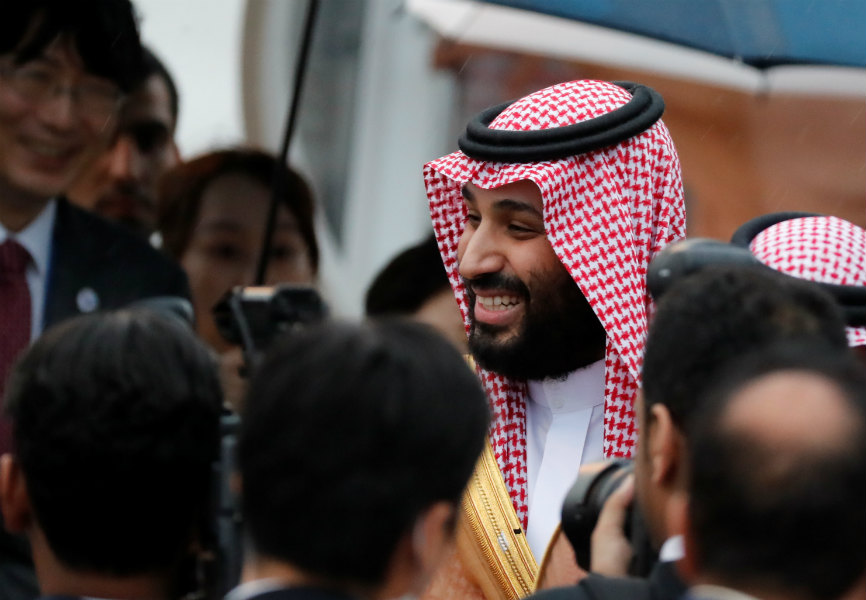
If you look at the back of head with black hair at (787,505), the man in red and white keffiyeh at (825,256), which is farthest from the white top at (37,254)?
the back of head with black hair at (787,505)

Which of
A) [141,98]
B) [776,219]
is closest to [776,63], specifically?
[776,219]

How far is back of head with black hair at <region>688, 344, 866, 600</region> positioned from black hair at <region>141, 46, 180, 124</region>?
9.33ft

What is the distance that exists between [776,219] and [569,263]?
425mm

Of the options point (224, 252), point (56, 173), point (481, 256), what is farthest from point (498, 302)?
point (224, 252)

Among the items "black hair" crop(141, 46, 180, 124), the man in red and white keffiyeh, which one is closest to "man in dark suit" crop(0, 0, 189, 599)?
"black hair" crop(141, 46, 180, 124)

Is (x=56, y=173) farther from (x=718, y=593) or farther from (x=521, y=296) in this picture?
(x=718, y=593)

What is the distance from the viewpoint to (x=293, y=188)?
14.2ft

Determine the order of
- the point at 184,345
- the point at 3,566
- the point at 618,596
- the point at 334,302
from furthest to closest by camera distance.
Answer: the point at 334,302
the point at 3,566
the point at 184,345
the point at 618,596

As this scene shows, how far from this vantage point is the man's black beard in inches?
115

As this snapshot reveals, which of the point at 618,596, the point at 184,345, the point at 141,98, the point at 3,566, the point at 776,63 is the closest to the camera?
the point at 618,596

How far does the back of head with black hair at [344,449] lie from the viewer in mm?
1648

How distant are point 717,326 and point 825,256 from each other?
→ 2.31 feet

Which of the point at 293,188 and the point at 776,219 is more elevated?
the point at 776,219

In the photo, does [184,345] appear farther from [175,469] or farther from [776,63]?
[776,63]
